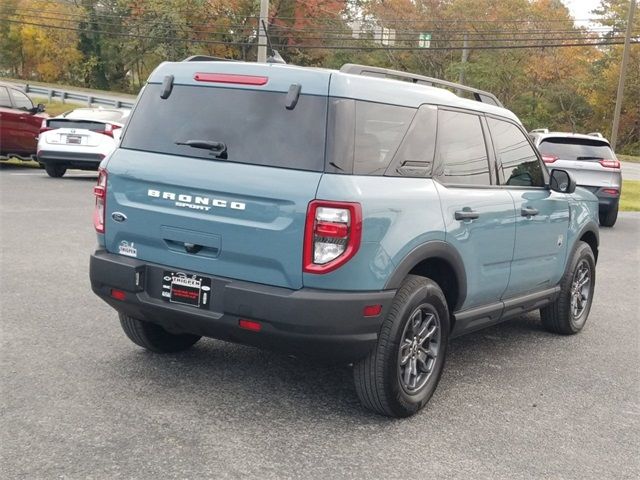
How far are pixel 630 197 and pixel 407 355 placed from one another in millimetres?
20731

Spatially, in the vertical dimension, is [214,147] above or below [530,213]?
above

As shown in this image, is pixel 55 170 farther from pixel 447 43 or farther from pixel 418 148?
pixel 447 43

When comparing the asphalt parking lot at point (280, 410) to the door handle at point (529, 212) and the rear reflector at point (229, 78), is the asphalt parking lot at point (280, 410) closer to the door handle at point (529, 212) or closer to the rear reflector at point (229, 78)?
the door handle at point (529, 212)

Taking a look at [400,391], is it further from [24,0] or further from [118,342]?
[24,0]

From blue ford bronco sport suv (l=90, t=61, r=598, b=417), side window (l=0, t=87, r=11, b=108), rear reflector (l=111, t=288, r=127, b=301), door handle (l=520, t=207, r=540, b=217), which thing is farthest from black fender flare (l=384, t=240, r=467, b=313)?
side window (l=0, t=87, r=11, b=108)

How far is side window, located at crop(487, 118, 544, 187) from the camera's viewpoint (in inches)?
212

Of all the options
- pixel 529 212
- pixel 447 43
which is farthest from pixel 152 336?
pixel 447 43

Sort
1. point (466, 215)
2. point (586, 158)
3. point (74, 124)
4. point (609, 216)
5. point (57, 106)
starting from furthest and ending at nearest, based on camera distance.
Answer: point (57, 106) < point (74, 124) < point (609, 216) < point (586, 158) < point (466, 215)

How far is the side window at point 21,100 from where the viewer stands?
16.6 meters

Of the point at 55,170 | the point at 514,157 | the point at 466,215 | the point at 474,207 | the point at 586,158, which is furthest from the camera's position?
the point at 55,170

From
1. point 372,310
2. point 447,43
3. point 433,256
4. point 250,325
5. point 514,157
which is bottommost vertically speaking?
point 250,325

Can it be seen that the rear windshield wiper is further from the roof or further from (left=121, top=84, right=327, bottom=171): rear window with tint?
the roof

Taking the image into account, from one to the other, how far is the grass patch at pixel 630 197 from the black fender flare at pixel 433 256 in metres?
16.0

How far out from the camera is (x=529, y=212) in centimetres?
548
